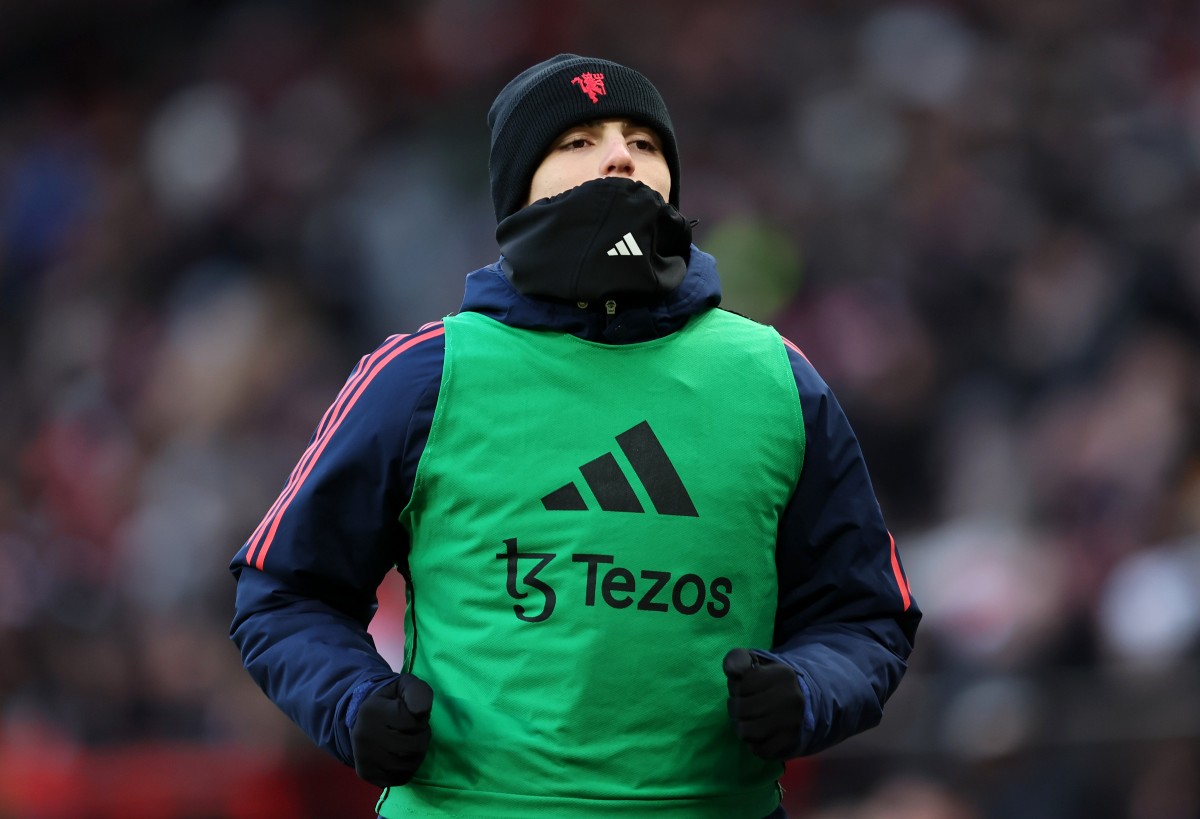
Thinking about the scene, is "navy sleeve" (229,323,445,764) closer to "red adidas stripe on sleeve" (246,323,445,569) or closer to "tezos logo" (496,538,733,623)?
"red adidas stripe on sleeve" (246,323,445,569)

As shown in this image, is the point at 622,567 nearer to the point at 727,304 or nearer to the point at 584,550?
the point at 584,550

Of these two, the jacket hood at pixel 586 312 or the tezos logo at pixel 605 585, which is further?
the jacket hood at pixel 586 312

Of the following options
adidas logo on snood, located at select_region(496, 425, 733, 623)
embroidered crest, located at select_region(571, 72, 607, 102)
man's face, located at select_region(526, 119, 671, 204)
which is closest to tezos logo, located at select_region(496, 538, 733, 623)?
adidas logo on snood, located at select_region(496, 425, 733, 623)

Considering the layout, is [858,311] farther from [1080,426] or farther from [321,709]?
[321,709]

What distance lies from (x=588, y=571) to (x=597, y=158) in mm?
640

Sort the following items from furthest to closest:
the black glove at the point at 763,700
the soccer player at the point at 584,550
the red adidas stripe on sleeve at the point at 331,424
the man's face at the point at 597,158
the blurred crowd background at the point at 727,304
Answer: the blurred crowd background at the point at 727,304
the man's face at the point at 597,158
the red adidas stripe on sleeve at the point at 331,424
the soccer player at the point at 584,550
the black glove at the point at 763,700

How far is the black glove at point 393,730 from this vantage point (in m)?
2.34

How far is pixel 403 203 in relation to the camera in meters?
8.85

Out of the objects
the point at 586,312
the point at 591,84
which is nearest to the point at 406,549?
the point at 586,312

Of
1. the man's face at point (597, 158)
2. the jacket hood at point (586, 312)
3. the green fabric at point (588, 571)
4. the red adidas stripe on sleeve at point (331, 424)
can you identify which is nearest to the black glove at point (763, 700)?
the green fabric at point (588, 571)

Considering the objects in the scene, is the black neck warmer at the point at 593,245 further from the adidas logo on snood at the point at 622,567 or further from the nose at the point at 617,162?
the adidas logo on snood at the point at 622,567

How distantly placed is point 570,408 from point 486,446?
13 cm

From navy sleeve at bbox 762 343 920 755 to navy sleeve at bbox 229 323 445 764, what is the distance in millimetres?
553

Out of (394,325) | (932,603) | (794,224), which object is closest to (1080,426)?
(932,603)
